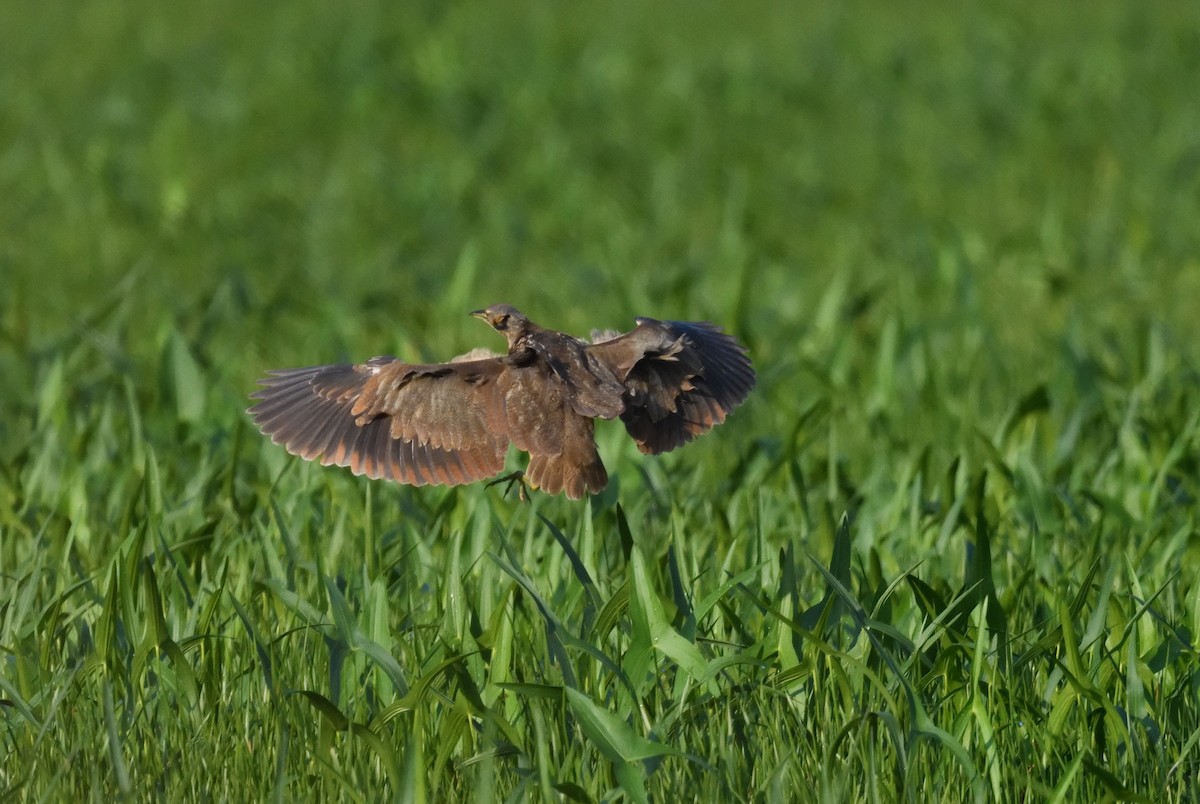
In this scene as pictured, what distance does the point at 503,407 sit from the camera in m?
2.64

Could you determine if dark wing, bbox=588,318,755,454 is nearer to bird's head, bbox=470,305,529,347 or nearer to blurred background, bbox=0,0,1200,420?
bird's head, bbox=470,305,529,347

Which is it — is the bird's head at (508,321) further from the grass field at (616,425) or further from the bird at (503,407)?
the grass field at (616,425)

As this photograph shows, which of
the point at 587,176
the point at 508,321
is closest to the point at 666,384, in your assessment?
the point at 508,321

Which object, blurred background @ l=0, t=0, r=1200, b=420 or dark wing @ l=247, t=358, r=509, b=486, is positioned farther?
blurred background @ l=0, t=0, r=1200, b=420

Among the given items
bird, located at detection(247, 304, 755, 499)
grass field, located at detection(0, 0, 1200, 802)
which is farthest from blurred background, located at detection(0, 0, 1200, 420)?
bird, located at detection(247, 304, 755, 499)

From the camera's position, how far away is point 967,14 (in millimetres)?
10891

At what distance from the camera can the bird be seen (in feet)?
8.59

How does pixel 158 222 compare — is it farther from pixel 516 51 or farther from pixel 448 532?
pixel 448 532

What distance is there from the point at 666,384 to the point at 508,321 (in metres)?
0.30

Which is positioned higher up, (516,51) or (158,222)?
(516,51)

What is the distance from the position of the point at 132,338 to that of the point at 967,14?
275 inches

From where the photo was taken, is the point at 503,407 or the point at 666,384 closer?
the point at 503,407

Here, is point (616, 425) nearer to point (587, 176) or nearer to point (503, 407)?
point (503, 407)

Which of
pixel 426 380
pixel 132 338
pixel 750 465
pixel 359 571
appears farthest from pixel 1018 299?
pixel 426 380
